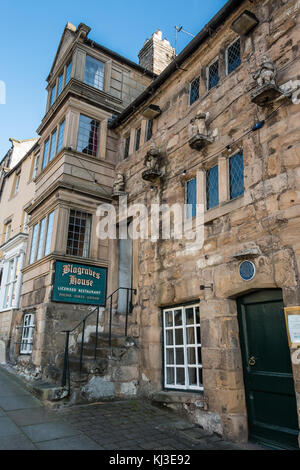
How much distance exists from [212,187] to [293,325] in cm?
310

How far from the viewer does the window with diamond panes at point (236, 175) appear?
5867 mm

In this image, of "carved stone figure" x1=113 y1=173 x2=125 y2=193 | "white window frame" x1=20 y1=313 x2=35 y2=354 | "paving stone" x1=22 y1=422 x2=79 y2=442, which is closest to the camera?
"paving stone" x1=22 y1=422 x2=79 y2=442

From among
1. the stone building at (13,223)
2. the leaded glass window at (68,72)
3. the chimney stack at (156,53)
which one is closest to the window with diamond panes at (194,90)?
the leaded glass window at (68,72)

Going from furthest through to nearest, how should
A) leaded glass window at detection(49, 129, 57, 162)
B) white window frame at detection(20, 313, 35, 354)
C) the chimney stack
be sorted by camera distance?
the chimney stack < leaded glass window at detection(49, 129, 57, 162) < white window frame at detection(20, 313, 35, 354)

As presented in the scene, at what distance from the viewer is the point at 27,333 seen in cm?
902

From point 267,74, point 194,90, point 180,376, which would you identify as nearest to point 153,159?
point 194,90

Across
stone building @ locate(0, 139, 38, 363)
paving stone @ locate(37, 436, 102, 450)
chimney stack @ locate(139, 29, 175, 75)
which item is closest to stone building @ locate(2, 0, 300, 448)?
paving stone @ locate(37, 436, 102, 450)

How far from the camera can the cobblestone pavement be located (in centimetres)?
444

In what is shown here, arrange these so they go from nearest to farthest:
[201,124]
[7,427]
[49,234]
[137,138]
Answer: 1. [7,427]
2. [201,124]
3. [49,234]
4. [137,138]

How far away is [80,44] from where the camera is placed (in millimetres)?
10375

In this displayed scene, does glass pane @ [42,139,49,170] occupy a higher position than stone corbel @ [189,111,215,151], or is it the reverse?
glass pane @ [42,139,49,170]

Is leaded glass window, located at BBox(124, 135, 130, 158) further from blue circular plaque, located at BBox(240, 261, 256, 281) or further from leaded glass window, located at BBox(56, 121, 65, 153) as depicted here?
blue circular plaque, located at BBox(240, 261, 256, 281)

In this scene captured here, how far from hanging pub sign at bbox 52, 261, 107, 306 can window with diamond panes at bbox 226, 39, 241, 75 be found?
555 centimetres

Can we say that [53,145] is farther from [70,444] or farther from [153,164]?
[70,444]
